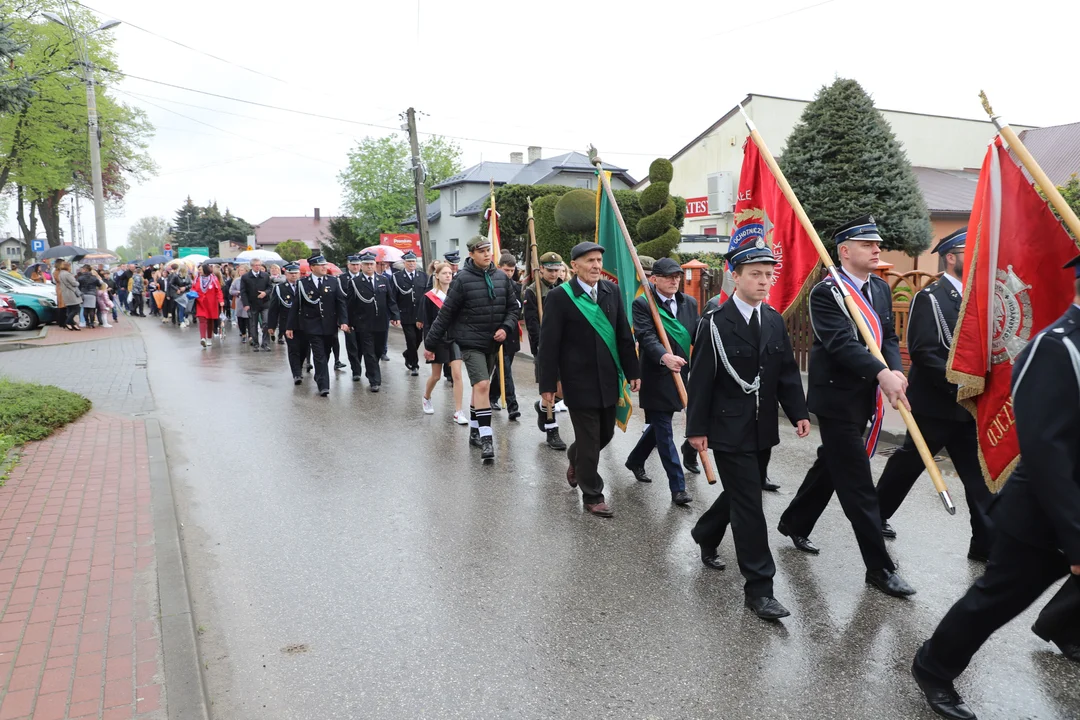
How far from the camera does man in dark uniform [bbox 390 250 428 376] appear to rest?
1279cm

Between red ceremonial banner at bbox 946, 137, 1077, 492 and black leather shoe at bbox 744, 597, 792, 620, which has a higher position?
red ceremonial banner at bbox 946, 137, 1077, 492

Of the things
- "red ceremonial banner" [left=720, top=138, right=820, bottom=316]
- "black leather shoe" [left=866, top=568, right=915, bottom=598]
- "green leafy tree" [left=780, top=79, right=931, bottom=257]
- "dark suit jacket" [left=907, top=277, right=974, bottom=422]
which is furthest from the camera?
"green leafy tree" [left=780, top=79, right=931, bottom=257]

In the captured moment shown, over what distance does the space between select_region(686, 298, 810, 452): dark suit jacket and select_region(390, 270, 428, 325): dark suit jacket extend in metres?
8.83

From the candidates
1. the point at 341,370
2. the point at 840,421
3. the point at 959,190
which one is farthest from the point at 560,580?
the point at 959,190

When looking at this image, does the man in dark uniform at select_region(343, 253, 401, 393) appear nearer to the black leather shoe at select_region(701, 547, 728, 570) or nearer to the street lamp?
the black leather shoe at select_region(701, 547, 728, 570)

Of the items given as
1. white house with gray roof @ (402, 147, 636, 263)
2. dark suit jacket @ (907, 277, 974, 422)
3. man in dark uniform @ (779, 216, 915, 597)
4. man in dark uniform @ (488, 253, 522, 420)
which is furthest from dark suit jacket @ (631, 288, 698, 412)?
white house with gray roof @ (402, 147, 636, 263)

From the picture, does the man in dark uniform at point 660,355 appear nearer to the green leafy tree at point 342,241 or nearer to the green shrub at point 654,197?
the green shrub at point 654,197

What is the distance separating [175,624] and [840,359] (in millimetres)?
3748

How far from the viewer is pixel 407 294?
12766 mm

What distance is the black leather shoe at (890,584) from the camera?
434 centimetres

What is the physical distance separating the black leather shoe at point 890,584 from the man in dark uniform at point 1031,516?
1116 millimetres

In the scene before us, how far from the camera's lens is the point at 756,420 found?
430 centimetres

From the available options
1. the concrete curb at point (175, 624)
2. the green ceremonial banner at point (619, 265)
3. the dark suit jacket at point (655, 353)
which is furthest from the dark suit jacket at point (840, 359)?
the concrete curb at point (175, 624)

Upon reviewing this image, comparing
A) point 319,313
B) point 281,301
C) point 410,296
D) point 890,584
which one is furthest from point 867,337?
point 281,301
